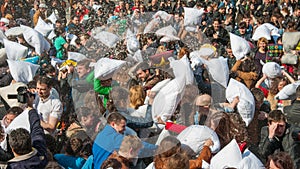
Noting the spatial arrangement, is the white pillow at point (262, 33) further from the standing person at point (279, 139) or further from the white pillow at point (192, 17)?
the standing person at point (279, 139)

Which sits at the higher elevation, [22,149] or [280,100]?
[22,149]

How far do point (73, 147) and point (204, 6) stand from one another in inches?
361

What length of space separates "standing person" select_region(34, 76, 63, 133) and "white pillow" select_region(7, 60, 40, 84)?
1091mm

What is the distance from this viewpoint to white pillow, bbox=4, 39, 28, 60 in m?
8.07

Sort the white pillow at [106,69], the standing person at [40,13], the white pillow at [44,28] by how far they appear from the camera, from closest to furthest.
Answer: the white pillow at [106,69], the white pillow at [44,28], the standing person at [40,13]

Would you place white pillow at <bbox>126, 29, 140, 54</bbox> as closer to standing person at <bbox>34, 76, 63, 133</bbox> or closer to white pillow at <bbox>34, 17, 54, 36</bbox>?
white pillow at <bbox>34, 17, 54, 36</bbox>

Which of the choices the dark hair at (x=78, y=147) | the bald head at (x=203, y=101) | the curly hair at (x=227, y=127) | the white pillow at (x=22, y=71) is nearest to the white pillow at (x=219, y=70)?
the bald head at (x=203, y=101)

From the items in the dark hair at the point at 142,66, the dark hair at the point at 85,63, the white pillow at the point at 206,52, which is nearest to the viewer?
the dark hair at the point at 85,63

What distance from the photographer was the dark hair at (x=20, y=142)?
4309 mm

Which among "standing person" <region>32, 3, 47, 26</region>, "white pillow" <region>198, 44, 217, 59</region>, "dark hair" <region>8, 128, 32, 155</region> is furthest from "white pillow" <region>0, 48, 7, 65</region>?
"standing person" <region>32, 3, 47, 26</region>

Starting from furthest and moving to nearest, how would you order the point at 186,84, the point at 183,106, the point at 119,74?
the point at 119,74
the point at 186,84
the point at 183,106

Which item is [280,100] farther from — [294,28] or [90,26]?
[90,26]

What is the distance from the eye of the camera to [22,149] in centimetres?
432

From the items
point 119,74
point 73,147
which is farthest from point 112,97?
point 73,147
